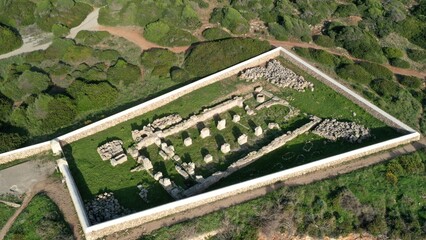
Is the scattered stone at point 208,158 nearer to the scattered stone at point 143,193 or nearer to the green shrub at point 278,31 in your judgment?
the scattered stone at point 143,193

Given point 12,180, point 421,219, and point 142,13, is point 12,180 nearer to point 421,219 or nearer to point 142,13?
point 142,13

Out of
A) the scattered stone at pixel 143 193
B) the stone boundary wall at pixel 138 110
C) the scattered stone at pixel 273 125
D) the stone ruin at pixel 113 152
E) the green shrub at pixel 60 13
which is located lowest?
the scattered stone at pixel 143 193

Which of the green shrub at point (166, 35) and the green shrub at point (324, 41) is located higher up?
the green shrub at point (166, 35)

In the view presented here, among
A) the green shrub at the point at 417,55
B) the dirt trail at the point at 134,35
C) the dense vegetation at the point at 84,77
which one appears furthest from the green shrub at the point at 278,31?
the green shrub at the point at 417,55

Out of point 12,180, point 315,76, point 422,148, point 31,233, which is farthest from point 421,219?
point 12,180

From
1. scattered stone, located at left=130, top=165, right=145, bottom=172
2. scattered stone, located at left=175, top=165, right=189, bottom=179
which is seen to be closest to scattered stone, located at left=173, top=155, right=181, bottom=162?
scattered stone, located at left=175, top=165, right=189, bottom=179

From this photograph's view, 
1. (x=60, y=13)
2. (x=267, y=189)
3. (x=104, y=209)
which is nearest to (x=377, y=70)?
(x=267, y=189)

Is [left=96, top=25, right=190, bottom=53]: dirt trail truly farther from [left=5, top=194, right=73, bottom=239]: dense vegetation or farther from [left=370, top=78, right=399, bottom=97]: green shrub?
[left=5, top=194, right=73, bottom=239]: dense vegetation

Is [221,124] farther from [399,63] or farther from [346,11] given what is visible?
[346,11]
